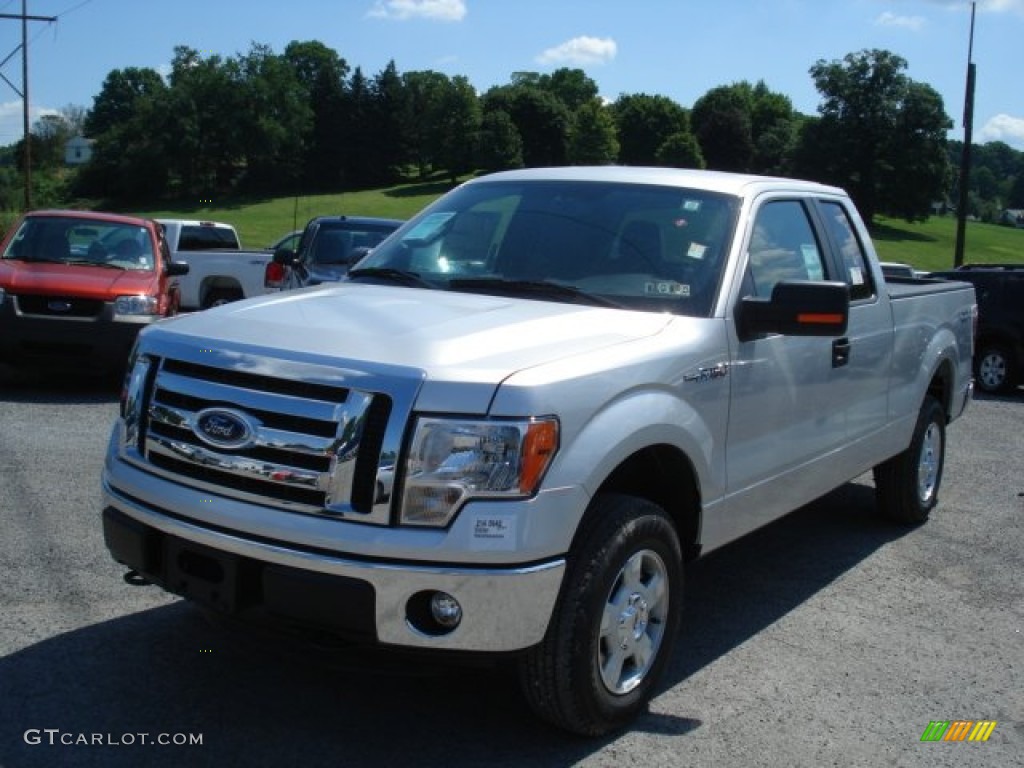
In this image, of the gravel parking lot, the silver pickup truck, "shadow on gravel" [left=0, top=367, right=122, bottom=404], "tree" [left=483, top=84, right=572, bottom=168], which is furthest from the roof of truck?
"tree" [left=483, top=84, right=572, bottom=168]

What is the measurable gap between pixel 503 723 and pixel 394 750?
0.44 meters

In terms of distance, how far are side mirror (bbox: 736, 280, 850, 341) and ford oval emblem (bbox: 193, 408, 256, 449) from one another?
78.8 inches

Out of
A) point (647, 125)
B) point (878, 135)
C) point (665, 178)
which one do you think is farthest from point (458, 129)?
point (665, 178)

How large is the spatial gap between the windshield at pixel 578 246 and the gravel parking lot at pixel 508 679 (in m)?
1.53

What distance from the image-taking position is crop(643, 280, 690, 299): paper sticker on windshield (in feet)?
14.3

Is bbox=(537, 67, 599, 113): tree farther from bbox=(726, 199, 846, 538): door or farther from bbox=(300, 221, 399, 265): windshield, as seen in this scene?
bbox=(726, 199, 846, 538): door

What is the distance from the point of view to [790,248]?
16.8ft

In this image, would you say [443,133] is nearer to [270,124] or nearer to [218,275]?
[270,124]

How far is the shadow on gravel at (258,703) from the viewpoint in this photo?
11.4 feet

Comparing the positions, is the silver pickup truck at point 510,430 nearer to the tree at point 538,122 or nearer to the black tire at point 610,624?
the black tire at point 610,624

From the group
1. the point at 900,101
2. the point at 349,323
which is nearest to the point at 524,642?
the point at 349,323

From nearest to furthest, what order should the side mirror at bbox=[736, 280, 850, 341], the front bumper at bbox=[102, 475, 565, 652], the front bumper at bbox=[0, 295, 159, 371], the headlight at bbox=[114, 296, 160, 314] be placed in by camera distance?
the front bumper at bbox=[102, 475, 565, 652]
the side mirror at bbox=[736, 280, 850, 341]
the front bumper at bbox=[0, 295, 159, 371]
the headlight at bbox=[114, 296, 160, 314]

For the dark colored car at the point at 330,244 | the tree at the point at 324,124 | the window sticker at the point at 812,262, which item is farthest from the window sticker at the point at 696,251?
the tree at the point at 324,124

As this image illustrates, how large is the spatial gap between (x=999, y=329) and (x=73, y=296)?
11576mm
